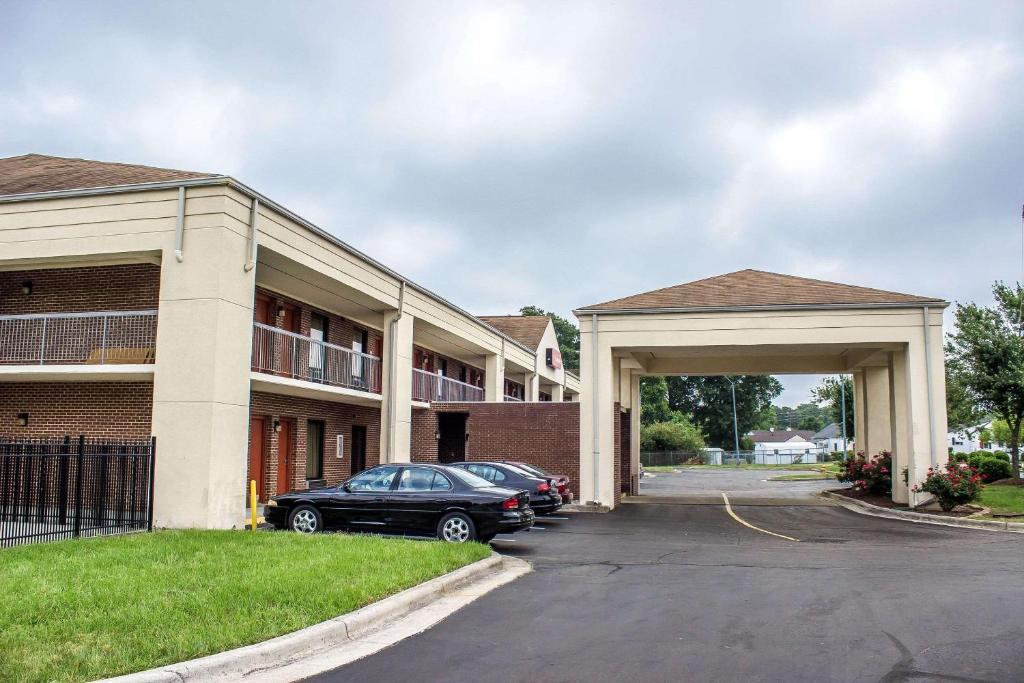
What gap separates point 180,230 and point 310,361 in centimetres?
707

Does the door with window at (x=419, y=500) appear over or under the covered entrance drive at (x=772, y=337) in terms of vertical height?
under

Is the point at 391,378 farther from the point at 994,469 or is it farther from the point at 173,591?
the point at 994,469

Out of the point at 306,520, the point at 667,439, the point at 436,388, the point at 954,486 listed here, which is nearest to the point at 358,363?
the point at 436,388

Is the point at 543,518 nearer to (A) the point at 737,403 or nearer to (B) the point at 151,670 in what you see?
(B) the point at 151,670

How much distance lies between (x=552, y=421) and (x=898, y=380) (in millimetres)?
10379

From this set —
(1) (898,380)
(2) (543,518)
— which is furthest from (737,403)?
(2) (543,518)

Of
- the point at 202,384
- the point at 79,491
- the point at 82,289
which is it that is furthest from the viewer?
the point at 82,289

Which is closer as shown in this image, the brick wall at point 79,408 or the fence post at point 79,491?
the fence post at point 79,491

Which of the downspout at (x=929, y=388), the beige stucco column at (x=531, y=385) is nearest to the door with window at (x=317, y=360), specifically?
the downspout at (x=929, y=388)

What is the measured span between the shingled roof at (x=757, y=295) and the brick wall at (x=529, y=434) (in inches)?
154

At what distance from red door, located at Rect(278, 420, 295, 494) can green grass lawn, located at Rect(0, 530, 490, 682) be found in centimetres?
988

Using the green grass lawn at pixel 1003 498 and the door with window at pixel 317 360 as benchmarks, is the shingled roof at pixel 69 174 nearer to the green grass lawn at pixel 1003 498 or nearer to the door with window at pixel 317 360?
the door with window at pixel 317 360

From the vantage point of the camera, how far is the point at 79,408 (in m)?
19.6

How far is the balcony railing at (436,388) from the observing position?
28891 millimetres
